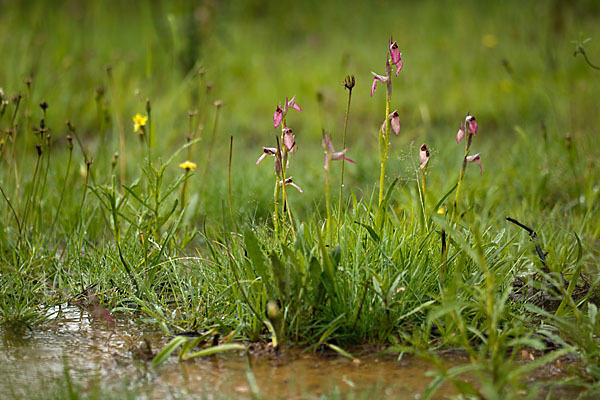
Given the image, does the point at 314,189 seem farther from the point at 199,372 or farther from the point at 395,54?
the point at 199,372

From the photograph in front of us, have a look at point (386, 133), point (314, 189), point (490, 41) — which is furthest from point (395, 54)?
point (490, 41)

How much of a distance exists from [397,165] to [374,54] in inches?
138

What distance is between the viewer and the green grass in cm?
208

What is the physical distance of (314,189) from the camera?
3.90 meters

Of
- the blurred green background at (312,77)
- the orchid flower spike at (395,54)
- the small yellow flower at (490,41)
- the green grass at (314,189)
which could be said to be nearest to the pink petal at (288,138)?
the green grass at (314,189)

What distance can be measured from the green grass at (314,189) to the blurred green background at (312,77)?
3 centimetres

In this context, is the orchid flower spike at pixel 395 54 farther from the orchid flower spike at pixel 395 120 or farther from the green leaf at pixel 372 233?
the green leaf at pixel 372 233

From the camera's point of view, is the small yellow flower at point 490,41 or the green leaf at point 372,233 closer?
the green leaf at point 372,233

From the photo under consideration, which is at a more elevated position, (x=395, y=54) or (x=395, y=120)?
(x=395, y=54)

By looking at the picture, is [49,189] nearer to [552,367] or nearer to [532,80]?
[552,367]

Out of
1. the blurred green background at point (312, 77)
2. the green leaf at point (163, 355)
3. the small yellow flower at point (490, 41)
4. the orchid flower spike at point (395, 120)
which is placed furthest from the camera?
the small yellow flower at point (490, 41)

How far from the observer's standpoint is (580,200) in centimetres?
340

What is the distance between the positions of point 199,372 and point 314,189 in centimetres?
209

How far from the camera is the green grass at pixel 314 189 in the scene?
2.08 metres
